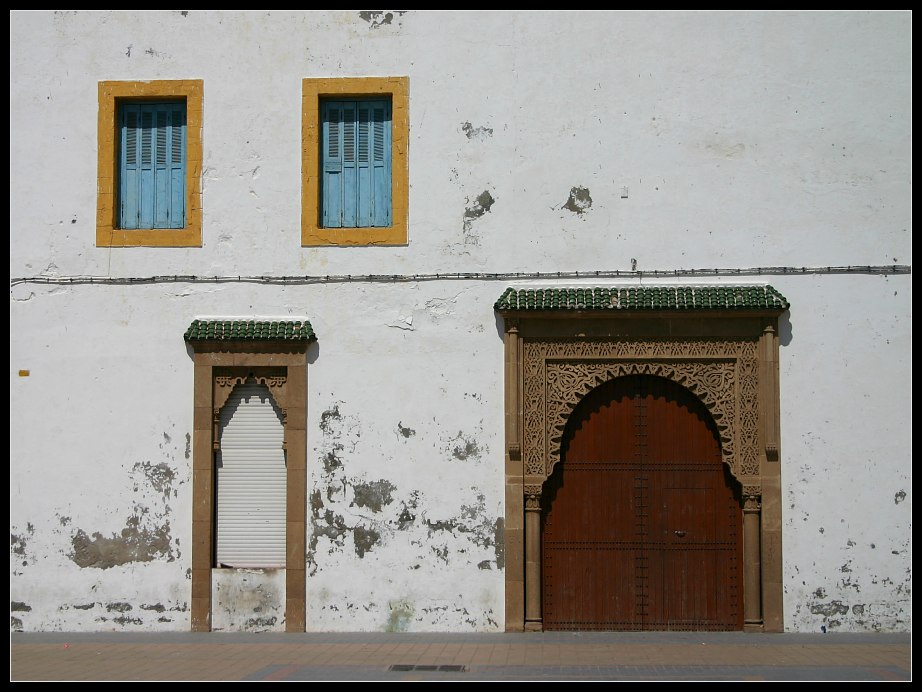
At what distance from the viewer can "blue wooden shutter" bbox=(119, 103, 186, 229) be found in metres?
10.9

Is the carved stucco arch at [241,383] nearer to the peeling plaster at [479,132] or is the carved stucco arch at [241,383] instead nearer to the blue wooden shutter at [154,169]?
the blue wooden shutter at [154,169]

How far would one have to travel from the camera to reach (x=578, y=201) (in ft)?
34.5

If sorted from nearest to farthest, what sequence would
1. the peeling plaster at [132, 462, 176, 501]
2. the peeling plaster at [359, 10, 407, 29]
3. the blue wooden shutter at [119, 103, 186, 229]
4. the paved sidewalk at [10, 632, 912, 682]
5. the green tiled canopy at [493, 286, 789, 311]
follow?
the paved sidewalk at [10, 632, 912, 682]
the green tiled canopy at [493, 286, 789, 311]
the peeling plaster at [132, 462, 176, 501]
the peeling plaster at [359, 10, 407, 29]
the blue wooden shutter at [119, 103, 186, 229]

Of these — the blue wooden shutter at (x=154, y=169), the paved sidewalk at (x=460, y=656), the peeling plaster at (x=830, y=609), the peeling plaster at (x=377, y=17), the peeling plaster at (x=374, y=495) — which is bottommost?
the paved sidewalk at (x=460, y=656)

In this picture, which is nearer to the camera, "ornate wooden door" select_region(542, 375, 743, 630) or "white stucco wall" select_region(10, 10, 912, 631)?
"white stucco wall" select_region(10, 10, 912, 631)

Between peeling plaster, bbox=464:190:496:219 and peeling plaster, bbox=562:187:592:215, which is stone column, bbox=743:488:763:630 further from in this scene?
peeling plaster, bbox=464:190:496:219

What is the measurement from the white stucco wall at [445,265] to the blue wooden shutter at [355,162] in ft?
1.03

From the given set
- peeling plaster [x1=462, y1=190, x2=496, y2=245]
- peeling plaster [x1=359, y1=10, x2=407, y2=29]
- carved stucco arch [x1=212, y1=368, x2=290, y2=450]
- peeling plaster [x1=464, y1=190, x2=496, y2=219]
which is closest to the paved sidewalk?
carved stucco arch [x1=212, y1=368, x2=290, y2=450]

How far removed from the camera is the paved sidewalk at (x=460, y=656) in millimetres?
8312

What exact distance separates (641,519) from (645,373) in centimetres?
133

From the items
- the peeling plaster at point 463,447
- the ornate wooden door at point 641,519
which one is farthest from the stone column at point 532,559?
the peeling plaster at point 463,447

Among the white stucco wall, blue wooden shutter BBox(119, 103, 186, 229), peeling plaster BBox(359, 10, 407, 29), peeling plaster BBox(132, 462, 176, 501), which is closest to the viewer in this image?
the white stucco wall

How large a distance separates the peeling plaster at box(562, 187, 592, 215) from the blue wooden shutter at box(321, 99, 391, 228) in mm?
1706

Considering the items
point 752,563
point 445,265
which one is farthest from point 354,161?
point 752,563
